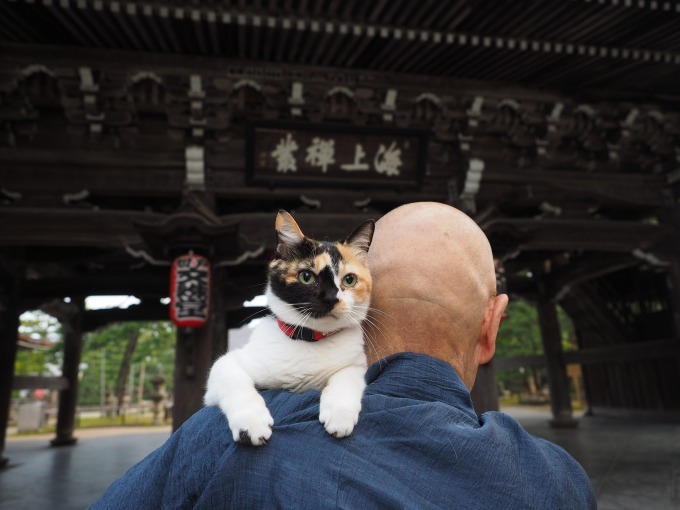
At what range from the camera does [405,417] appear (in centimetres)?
135

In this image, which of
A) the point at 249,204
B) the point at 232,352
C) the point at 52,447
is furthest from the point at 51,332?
the point at 232,352

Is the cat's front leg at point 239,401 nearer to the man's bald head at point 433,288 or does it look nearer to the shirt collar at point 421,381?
the shirt collar at point 421,381

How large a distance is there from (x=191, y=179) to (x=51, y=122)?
2162mm

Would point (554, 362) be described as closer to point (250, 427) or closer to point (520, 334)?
point (520, 334)

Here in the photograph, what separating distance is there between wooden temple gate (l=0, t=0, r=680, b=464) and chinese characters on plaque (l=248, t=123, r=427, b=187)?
26mm

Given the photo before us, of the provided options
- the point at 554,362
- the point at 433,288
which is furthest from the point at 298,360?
the point at 554,362

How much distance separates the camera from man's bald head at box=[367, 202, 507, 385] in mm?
1724

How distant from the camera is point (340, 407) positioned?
1321mm

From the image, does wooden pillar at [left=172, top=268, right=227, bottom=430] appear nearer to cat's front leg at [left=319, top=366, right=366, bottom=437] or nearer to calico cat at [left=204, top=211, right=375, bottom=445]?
calico cat at [left=204, top=211, right=375, bottom=445]

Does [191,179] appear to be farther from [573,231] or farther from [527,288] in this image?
[527,288]

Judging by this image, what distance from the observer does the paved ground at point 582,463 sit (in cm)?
589

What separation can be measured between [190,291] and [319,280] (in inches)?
187

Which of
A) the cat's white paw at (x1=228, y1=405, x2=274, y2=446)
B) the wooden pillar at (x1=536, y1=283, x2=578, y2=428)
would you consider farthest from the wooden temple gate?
the cat's white paw at (x1=228, y1=405, x2=274, y2=446)

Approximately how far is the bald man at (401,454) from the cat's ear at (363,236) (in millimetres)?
343
